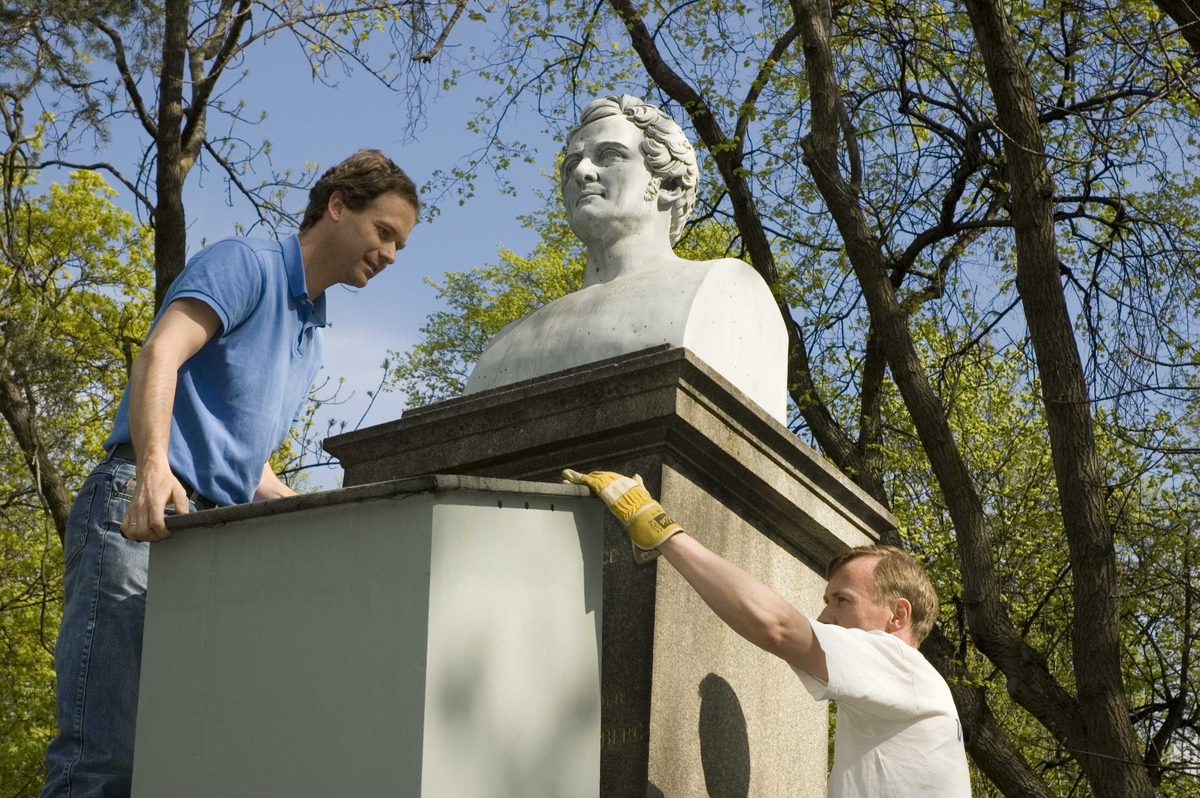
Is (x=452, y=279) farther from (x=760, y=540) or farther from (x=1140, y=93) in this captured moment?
(x=760, y=540)

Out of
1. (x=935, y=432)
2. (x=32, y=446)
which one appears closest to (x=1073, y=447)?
(x=935, y=432)

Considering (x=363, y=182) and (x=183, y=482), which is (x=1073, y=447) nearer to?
(x=363, y=182)

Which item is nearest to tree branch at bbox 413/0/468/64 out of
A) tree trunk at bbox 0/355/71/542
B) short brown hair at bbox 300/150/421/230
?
tree trunk at bbox 0/355/71/542

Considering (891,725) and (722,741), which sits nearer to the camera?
(891,725)

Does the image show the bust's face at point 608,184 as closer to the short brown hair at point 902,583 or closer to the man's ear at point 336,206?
the man's ear at point 336,206

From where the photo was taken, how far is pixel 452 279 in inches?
908

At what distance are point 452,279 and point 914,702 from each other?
20359 mm

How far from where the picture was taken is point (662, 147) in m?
4.44

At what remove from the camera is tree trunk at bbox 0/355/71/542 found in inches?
444

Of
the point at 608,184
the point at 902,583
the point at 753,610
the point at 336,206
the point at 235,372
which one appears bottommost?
the point at 753,610

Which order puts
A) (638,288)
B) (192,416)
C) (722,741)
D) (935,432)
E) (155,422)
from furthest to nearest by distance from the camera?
(935,432), (638,288), (722,741), (192,416), (155,422)

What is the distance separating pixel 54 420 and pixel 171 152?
362cm

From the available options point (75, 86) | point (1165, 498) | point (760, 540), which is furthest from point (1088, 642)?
point (75, 86)

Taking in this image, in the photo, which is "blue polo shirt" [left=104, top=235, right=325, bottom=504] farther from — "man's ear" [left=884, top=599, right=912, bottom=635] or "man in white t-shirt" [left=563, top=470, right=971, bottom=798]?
"man's ear" [left=884, top=599, right=912, bottom=635]
